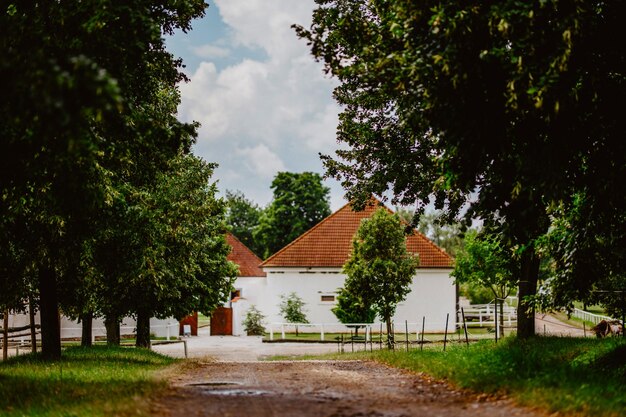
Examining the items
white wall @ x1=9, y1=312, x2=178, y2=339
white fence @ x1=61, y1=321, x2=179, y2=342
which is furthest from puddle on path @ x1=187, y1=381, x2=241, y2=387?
white wall @ x1=9, y1=312, x2=178, y2=339

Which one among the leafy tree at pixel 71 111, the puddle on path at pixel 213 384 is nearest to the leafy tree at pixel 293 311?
the leafy tree at pixel 71 111

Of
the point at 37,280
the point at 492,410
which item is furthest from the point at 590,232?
the point at 37,280

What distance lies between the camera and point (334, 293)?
43.5 metres

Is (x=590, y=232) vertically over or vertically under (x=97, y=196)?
under

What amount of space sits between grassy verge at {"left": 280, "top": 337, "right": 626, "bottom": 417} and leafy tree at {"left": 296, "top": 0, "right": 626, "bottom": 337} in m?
2.32

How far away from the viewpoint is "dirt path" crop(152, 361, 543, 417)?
7.89 m

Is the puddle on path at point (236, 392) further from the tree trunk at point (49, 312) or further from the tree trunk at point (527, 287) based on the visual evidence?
the tree trunk at point (527, 287)

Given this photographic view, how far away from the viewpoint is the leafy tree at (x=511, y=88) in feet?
28.4

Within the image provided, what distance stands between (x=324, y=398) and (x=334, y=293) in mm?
34658

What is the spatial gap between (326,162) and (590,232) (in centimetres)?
909

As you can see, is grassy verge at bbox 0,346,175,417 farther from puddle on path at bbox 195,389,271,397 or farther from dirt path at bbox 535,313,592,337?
dirt path at bbox 535,313,592,337

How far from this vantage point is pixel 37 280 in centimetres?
1805

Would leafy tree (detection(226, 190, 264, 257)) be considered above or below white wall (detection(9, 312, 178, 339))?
above

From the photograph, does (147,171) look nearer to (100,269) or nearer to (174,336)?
(100,269)
